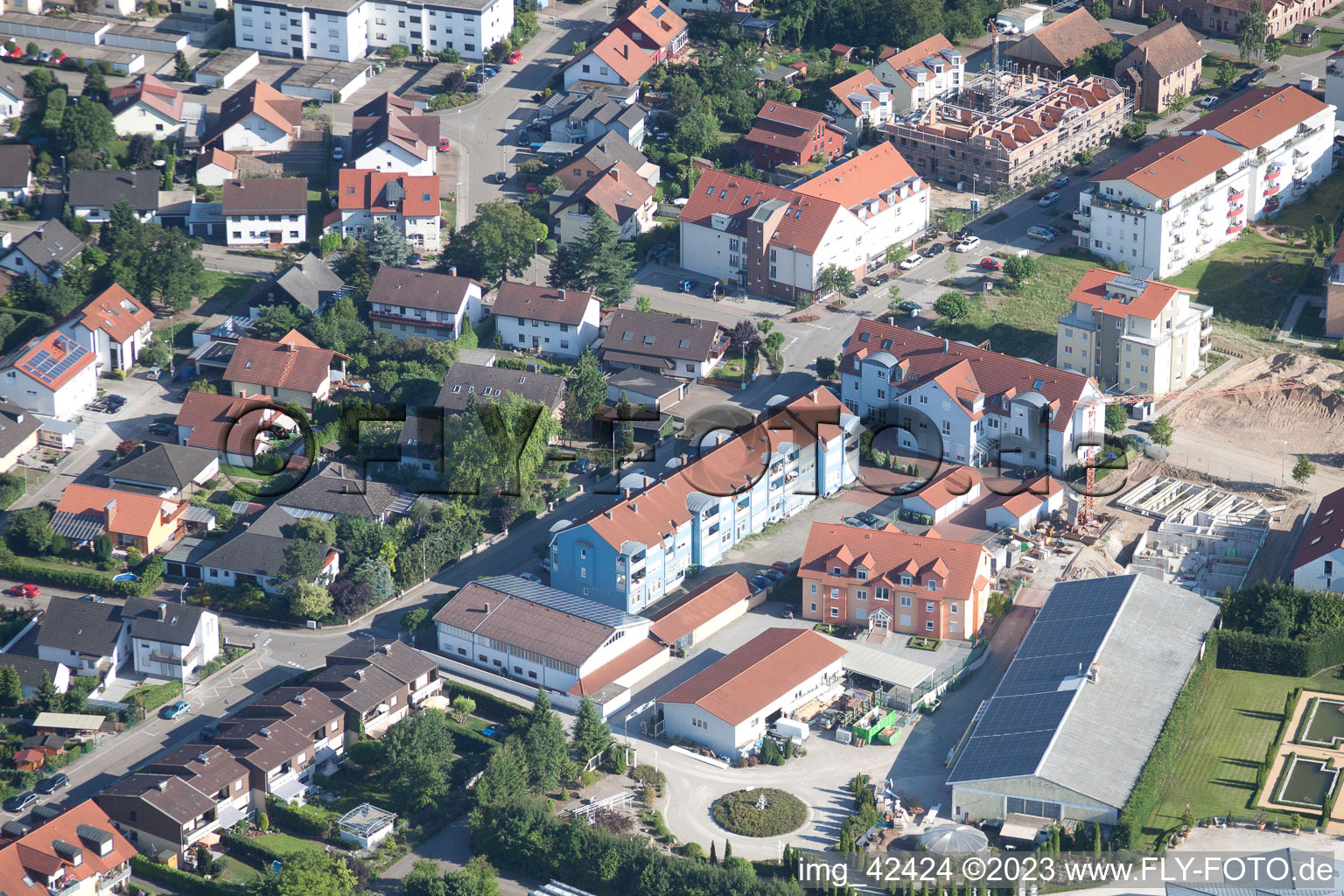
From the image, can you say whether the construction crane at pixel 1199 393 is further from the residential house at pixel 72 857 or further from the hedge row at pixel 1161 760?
the residential house at pixel 72 857

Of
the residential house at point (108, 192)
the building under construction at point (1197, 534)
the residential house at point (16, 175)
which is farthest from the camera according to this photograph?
the residential house at point (16, 175)

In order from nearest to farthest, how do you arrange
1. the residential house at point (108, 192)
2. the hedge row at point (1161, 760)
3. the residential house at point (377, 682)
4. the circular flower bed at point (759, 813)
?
the hedge row at point (1161, 760), the circular flower bed at point (759, 813), the residential house at point (377, 682), the residential house at point (108, 192)

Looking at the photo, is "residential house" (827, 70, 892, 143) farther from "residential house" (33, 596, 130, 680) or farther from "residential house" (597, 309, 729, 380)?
"residential house" (33, 596, 130, 680)

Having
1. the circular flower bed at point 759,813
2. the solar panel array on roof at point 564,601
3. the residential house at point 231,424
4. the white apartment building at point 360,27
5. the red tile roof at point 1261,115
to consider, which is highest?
the white apartment building at point 360,27

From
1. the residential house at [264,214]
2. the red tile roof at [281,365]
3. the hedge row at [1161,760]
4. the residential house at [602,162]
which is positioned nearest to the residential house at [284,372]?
the red tile roof at [281,365]

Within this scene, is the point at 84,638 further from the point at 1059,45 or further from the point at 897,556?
the point at 1059,45

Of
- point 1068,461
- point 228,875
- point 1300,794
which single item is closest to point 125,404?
point 228,875
